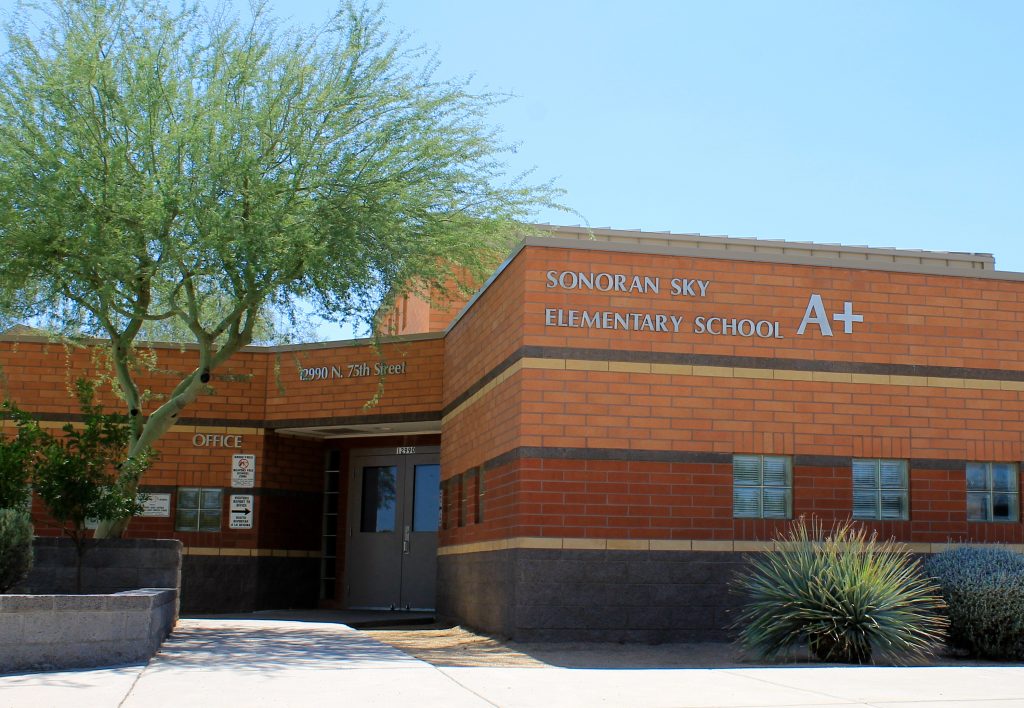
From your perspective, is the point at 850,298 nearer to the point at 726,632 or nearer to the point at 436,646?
the point at 726,632

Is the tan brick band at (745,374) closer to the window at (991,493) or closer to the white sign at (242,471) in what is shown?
the window at (991,493)

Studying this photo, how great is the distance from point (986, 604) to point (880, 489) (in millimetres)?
2826

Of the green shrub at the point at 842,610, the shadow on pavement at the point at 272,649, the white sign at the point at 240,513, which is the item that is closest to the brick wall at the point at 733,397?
the green shrub at the point at 842,610

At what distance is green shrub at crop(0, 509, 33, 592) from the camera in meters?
13.2

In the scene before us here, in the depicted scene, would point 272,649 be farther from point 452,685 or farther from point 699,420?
point 699,420

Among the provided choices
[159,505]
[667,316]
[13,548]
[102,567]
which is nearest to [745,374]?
[667,316]

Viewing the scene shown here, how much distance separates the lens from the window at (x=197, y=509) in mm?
22000

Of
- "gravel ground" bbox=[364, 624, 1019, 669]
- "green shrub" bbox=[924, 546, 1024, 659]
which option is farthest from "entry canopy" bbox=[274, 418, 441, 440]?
"green shrub" bbox=[924, 546, 1024, 659]

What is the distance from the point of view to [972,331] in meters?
16.6

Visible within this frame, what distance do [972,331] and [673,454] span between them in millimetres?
4580

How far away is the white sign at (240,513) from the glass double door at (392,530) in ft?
7.48

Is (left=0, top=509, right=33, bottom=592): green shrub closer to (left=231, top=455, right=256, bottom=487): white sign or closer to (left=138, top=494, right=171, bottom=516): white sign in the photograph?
(left=138, top=494, right=171, bottom=516): white sign

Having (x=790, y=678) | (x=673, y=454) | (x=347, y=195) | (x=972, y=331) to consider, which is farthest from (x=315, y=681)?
(x=972, y=331)

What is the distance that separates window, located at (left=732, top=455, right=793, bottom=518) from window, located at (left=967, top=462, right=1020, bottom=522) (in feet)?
8.45
